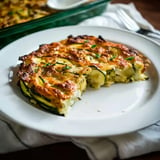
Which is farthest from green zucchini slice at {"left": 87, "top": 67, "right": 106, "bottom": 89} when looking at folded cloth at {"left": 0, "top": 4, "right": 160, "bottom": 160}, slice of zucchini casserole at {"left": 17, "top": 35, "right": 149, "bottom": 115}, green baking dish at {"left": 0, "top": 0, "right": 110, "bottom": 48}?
green baking dish at {"left": 0, "top": 0, "right": 110, "bottom": 48}

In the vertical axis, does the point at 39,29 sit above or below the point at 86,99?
above

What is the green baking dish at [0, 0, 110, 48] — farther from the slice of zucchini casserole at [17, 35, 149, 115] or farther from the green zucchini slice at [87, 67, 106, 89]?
the green zucchini slice at [87, 67, 106, 89]

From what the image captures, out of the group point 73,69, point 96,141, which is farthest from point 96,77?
point 96,141

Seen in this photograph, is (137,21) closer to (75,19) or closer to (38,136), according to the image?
(75,19)

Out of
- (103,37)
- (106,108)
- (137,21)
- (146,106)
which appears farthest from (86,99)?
(137,21)

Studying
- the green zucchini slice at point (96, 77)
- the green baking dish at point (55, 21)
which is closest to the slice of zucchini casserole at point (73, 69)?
the green zucchini slice at point (96, 77)

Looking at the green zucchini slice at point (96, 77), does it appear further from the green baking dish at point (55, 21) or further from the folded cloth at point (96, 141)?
the green baking dish at point (55, 21)
